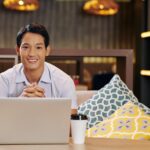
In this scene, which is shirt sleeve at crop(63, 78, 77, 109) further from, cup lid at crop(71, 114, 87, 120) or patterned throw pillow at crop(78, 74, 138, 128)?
cup lid at crop(71, 114, 87, 120)

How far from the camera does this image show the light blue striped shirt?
Answer: 2084 millimetres

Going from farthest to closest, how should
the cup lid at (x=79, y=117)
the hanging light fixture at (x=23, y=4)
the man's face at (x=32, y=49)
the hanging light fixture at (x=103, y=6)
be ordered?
the hanging light fixture at (x=103, y=6) < the hanging light fixture at (x=23, y=4) < the man's face at (x=32, y=49) < the cup lid at (x=79, y=117)

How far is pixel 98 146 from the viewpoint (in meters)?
1.49

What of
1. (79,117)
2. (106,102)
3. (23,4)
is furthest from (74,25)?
(79,117)

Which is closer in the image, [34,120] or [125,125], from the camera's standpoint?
[34,120]

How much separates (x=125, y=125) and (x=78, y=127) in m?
0.73

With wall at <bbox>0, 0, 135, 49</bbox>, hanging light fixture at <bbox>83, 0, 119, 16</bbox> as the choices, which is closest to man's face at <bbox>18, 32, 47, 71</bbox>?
hanging light fixture at <bbox>83, 0, 119, 16</bbox>

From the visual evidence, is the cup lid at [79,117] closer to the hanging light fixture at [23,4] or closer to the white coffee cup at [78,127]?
the white coffee cup at [78,127]

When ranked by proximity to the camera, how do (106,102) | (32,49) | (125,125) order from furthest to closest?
1. (106,102)
2. (125,125)
3. (32,49)

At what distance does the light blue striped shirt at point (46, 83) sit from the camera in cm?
208

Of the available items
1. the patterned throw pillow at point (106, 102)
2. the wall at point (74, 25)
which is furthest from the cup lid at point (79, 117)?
the wall at point (74, 25)

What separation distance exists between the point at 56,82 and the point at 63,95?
78 millimetres

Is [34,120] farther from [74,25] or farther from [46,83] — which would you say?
[74,25]

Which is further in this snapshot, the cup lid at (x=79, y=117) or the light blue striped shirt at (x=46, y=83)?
the light blue striped shirt at (x=46, y=83)
